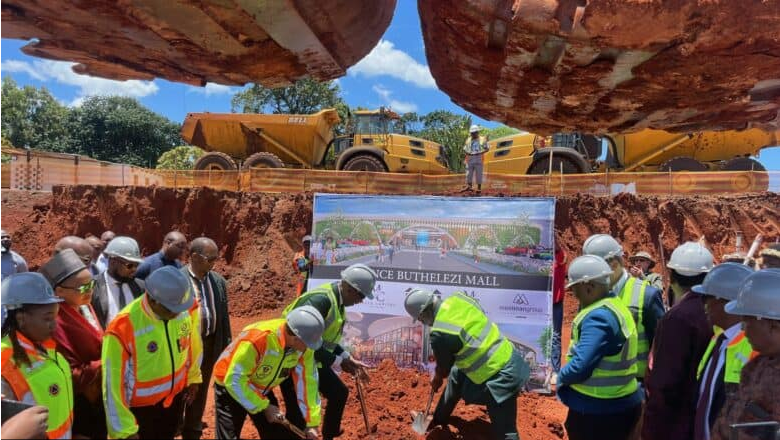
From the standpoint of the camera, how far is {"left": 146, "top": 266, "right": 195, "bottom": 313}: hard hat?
9.34ft

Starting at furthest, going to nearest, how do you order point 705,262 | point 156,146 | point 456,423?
point 156,146
point 456,423
point 705,262

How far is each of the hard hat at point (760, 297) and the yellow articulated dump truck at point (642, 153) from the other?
12.7m

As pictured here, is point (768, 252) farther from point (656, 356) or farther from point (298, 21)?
point (298, 21)

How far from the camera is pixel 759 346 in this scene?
6.59 feet

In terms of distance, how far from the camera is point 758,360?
79.6 inches

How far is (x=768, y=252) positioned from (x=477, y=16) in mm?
4138

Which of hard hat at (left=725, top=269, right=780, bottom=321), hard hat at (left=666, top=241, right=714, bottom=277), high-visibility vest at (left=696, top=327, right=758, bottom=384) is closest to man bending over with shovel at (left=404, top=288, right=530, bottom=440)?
hard hat at (left=666, top=241, right=714, bottom=277)

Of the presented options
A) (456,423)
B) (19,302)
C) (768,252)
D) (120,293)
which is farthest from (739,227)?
(19,302)

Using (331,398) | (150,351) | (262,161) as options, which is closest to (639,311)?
(331,398)

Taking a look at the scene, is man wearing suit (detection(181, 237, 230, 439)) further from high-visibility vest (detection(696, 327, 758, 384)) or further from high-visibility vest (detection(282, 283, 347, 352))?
high-visibility vest (detection(696, 327, 758, 384))

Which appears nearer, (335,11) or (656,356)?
(335,11)

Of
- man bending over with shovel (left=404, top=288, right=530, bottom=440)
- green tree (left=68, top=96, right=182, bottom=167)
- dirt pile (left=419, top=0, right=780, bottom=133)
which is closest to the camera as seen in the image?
dirt pile (left=419, top=0, right=780, bottom=133)

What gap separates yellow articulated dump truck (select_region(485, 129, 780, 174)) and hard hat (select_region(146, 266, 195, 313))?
1288cm

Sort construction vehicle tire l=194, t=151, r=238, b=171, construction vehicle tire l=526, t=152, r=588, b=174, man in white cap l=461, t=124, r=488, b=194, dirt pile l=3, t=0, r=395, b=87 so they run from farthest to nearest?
1. construction vehicle tire l=194, t=151, r=238, b=171
2. construction vehicle tire l=526, t=152, r=588, b=174
3. man in white cap l=461, t=124, r=488, b=194
4. dirt pile l=3, t=0, r=395, b=87
